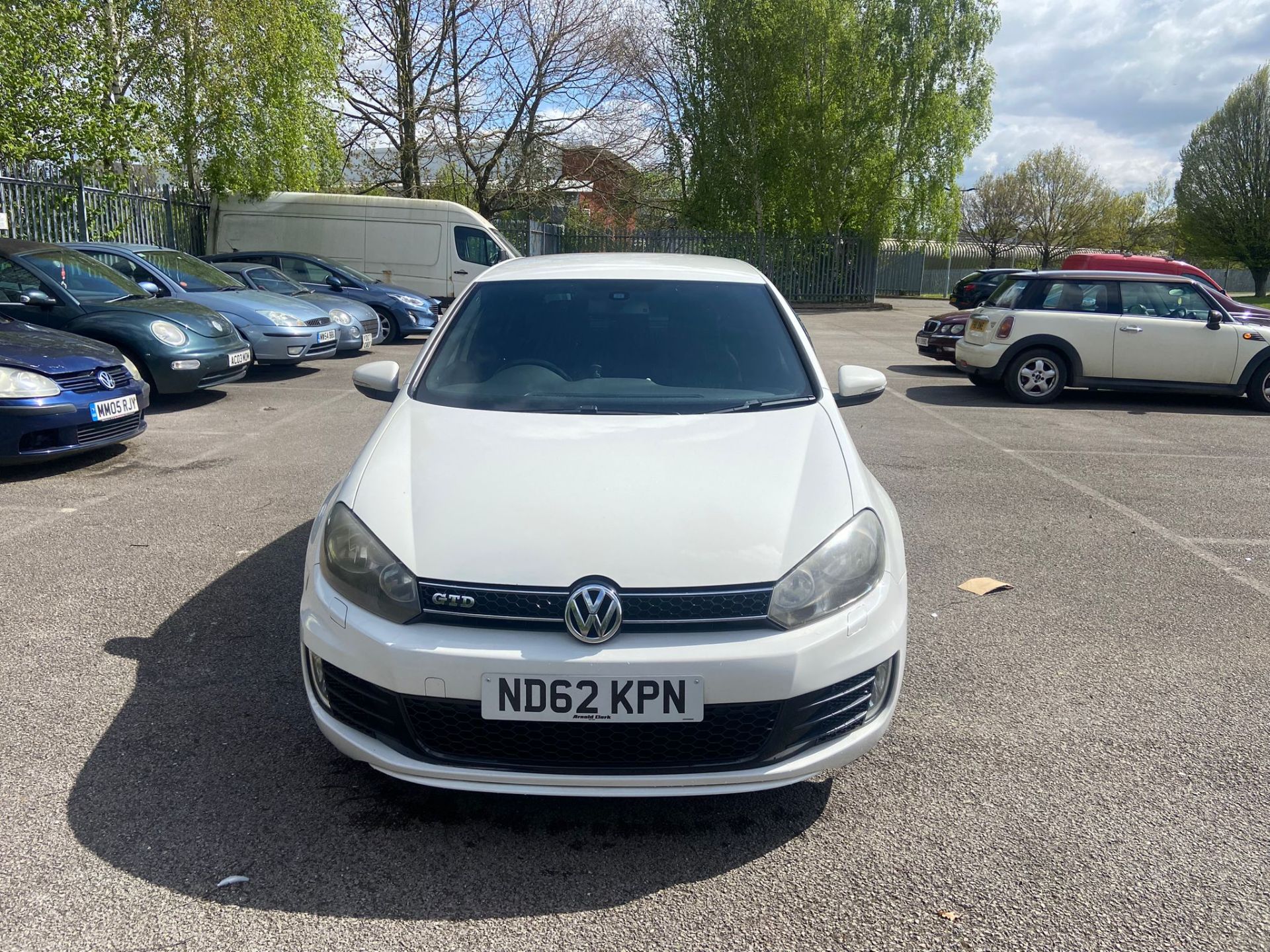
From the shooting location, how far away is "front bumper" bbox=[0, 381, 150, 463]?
6.03 metres

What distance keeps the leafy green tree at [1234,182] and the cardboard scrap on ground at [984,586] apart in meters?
48.2

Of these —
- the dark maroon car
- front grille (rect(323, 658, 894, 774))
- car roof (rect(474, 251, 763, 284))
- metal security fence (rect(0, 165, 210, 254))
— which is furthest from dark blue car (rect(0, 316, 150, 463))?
the dark maroon car

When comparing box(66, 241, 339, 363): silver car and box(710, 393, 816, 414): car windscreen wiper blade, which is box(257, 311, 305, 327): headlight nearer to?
box(66, 241, 339, 363): silver car

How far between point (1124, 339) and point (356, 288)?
11925 millimetres

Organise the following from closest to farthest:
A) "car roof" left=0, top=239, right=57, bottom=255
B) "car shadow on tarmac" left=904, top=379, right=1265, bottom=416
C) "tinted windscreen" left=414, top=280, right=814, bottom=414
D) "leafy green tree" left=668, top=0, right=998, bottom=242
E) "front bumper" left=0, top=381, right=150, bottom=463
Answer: "tinted windscreen" left=414, top=280, right=814, bottom=414 → "front bumper" left=0, top=381, right=150, bottom=463 → "car roof" left=0, top=239, right=57, bottom=255 → "car shadow on tarmac" left=904, top=379, right=1265, bottom=416 → "leafy green tree" left=668, top=0, right=998, bottom=242

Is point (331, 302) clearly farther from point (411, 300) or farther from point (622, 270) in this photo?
point (622, 270)

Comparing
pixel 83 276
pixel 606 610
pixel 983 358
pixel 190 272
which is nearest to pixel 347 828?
pixel 606 610

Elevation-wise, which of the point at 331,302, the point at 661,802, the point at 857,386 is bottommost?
the point at 661,802

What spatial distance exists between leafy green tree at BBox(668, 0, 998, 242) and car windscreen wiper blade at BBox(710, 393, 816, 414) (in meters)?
27.6

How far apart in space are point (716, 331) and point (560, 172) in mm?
28216

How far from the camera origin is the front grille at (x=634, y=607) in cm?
239

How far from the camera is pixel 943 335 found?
1373 centimetres

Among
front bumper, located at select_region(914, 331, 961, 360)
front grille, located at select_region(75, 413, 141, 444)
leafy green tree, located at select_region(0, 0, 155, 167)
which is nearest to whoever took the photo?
front grille, located at select_region(75, 413, 141, 444)

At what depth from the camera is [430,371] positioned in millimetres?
3744
